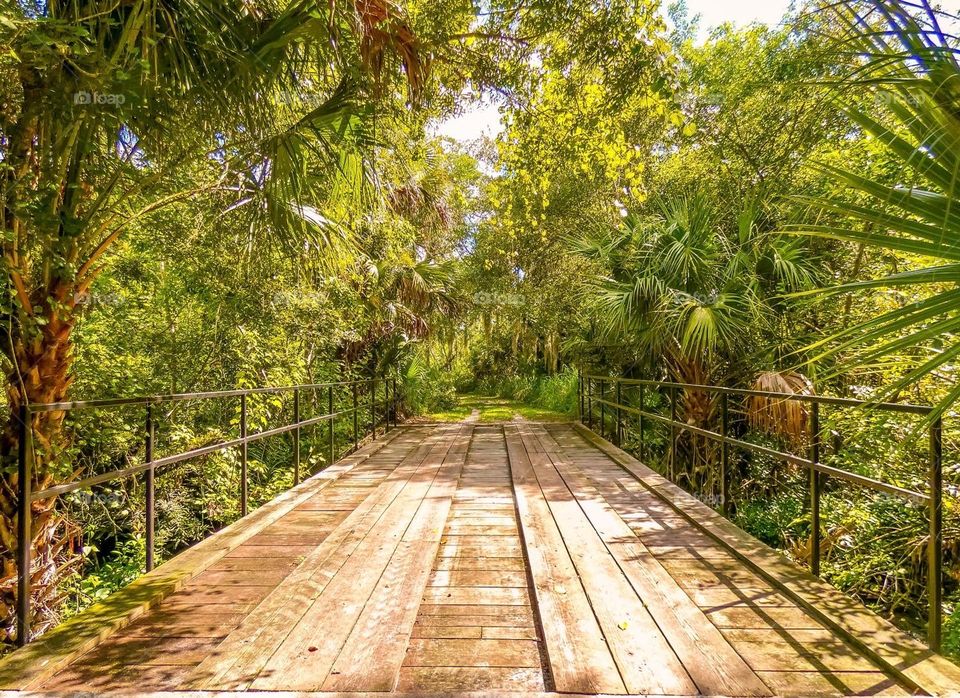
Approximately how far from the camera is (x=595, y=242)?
742cm

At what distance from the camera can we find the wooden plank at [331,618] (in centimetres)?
183

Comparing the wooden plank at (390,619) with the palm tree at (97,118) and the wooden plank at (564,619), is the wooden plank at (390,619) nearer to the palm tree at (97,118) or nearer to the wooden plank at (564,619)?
the wooden plank at (564,619)

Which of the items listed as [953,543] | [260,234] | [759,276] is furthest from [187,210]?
[953,543]

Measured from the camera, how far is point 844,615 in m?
2.21

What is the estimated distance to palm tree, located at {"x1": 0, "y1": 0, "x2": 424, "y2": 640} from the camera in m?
2.44

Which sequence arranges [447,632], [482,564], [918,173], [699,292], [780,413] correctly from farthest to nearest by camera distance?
[699,292] → [780,413] → [482,564] → [447,632] → [918,173]

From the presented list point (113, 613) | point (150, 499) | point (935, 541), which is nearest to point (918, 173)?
point (935, 541)

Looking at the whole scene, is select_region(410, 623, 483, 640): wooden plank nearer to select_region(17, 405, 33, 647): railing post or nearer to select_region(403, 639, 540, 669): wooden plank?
select_region(403, 639, 540, 669): wooden plank

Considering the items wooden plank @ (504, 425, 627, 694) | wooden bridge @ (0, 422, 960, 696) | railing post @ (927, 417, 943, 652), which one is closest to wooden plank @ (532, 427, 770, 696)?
wooden bridge @ (0, 422, 960, 696)

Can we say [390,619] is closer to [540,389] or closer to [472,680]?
[472,680]

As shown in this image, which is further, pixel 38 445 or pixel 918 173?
pixel 38 445

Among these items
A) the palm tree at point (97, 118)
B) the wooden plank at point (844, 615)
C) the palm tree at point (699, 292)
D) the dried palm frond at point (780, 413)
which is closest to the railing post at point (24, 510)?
the palm tree at point (97, 118)

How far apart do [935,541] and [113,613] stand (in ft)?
10.9

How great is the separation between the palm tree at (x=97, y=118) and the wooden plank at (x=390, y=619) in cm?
190
